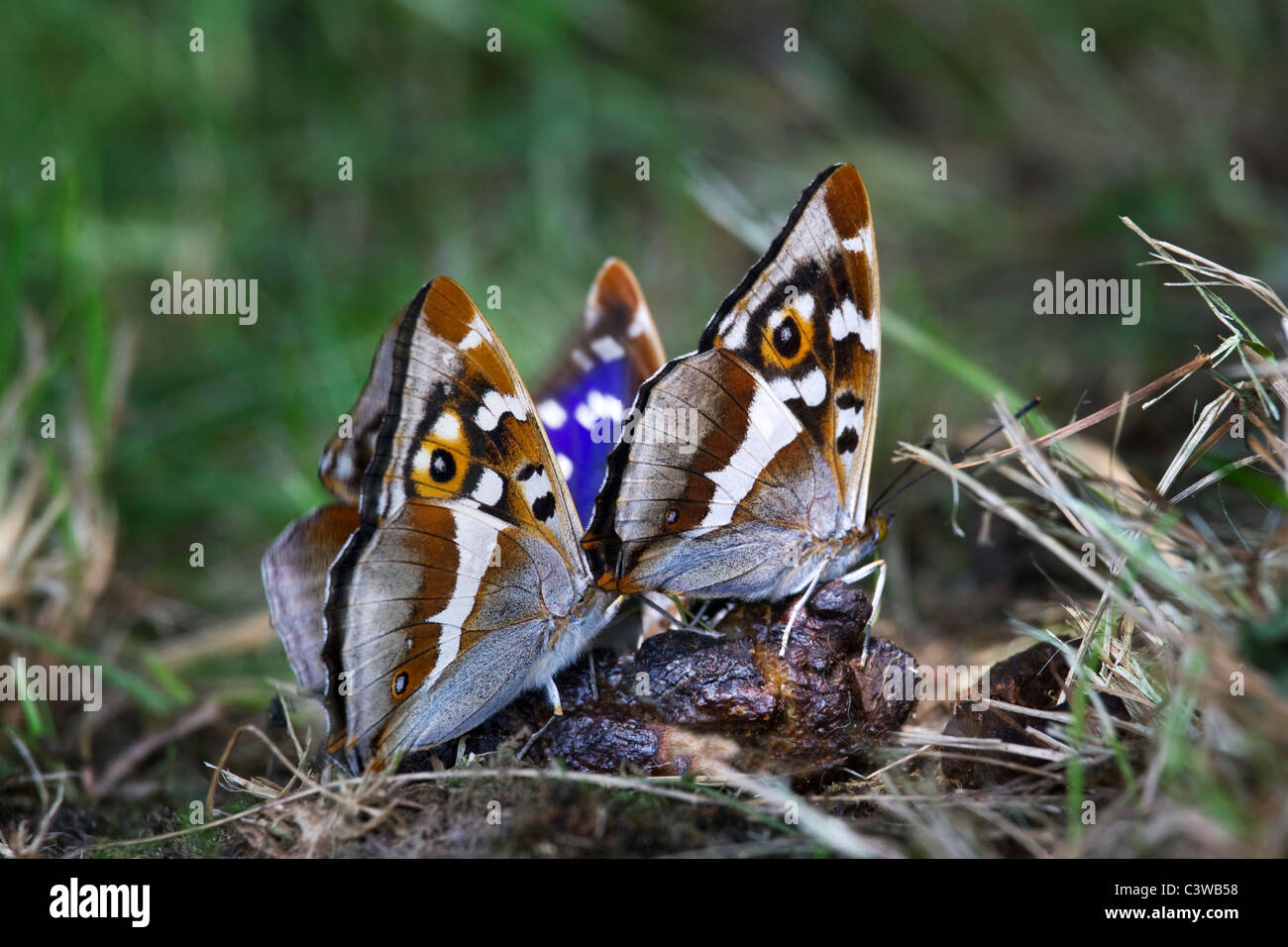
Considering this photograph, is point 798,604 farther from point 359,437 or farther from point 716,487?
point 359,437

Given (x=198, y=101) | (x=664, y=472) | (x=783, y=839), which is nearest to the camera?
(x=783, y=839)

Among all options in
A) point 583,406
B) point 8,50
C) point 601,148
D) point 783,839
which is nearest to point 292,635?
point 583,406

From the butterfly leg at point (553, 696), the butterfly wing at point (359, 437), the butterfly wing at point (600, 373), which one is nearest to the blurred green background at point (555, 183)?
the butterfly wing at point (600, 373)

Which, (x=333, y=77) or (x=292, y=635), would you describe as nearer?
(x=292, y=635)

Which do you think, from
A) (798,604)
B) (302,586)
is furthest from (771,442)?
(302,586)

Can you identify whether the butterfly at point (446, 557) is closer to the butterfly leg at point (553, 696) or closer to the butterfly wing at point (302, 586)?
the butterfly leg at point (553, 696)

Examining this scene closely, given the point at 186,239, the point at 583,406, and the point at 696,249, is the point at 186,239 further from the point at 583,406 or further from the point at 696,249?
the point at 583,406

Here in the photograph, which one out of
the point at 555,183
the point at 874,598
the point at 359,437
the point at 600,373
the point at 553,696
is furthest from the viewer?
the point at 555,183

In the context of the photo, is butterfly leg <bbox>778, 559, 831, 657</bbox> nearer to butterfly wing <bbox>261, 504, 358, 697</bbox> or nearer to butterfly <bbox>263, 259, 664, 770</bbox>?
butterfly <bbox>263, 259, 664, 770</bbox>
